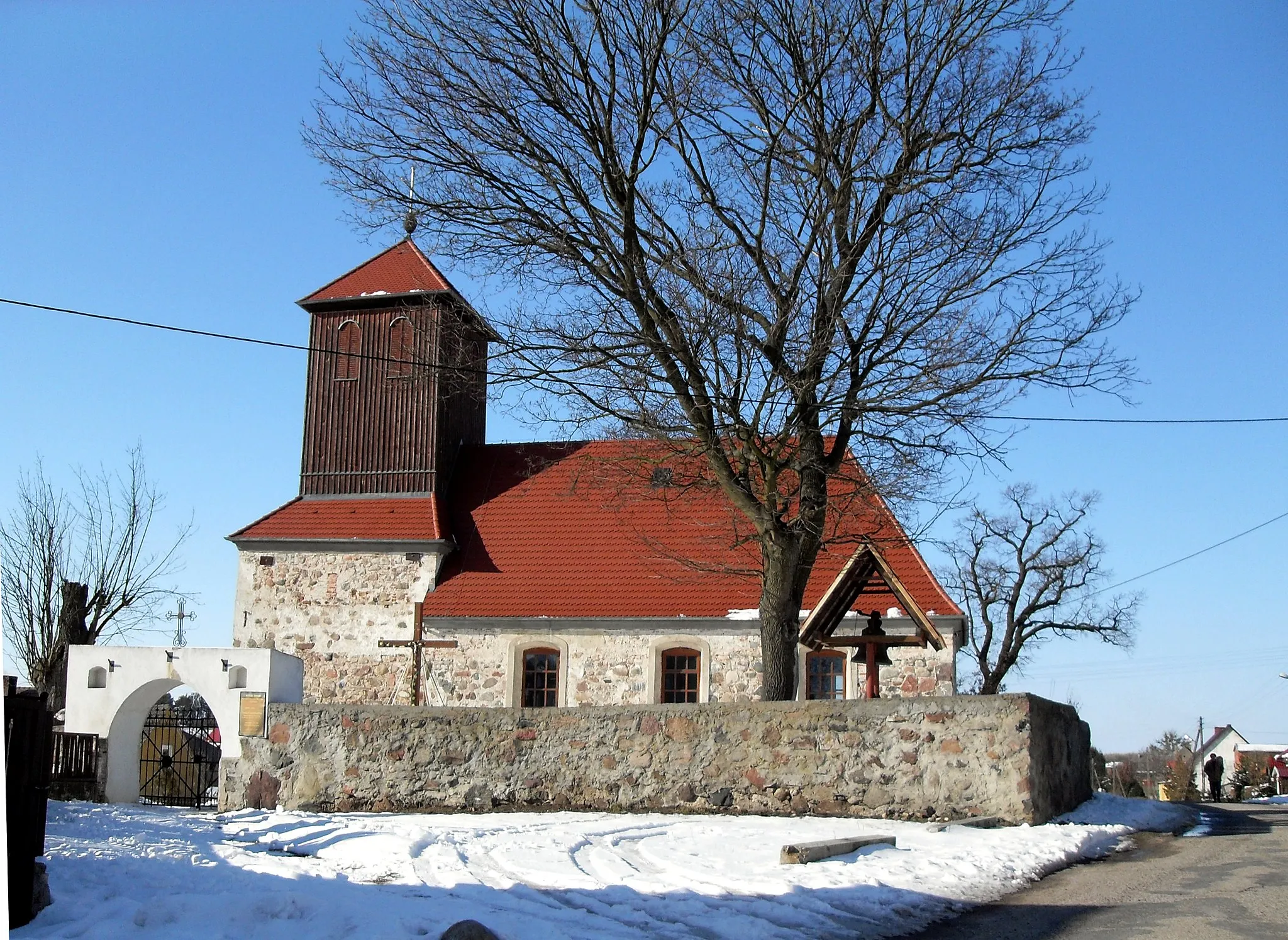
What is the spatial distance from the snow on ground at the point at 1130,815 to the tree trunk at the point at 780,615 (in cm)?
334

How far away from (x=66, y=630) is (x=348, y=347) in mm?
9721

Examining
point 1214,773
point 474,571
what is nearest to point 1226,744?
point 1214,773

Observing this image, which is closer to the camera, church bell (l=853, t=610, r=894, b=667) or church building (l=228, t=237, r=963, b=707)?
church bell (l=853, t=610, r=894, b=667)

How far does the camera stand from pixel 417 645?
20.2 metres

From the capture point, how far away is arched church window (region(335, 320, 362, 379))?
25.2 metres

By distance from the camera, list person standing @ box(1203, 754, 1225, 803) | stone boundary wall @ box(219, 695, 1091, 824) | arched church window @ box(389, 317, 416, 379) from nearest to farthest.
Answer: stone boundary wall @ box(219, 695, 1091, 824) < arched church window @ box(389, 317, 416, 379) < person standing @ box(1203, 754, 1225, 803)

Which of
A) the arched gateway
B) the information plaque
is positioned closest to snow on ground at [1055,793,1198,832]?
the information plaque

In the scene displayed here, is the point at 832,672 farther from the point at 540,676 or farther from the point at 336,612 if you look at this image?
the point at 336,612

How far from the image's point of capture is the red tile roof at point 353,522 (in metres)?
22.8

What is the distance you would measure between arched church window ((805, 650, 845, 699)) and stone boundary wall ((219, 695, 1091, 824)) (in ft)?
27.5

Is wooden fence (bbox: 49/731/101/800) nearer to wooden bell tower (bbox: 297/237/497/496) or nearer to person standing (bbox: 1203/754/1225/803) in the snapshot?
wooden bell tower (bbox: 297/237/497/496)

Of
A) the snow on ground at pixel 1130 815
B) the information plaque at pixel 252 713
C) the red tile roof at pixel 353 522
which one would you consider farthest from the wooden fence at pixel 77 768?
the snow on ground at pixel 1130 815

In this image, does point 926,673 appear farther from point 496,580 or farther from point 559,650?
point 496,580

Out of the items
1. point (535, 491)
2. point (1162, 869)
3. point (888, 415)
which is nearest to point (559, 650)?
point (535, 491)
